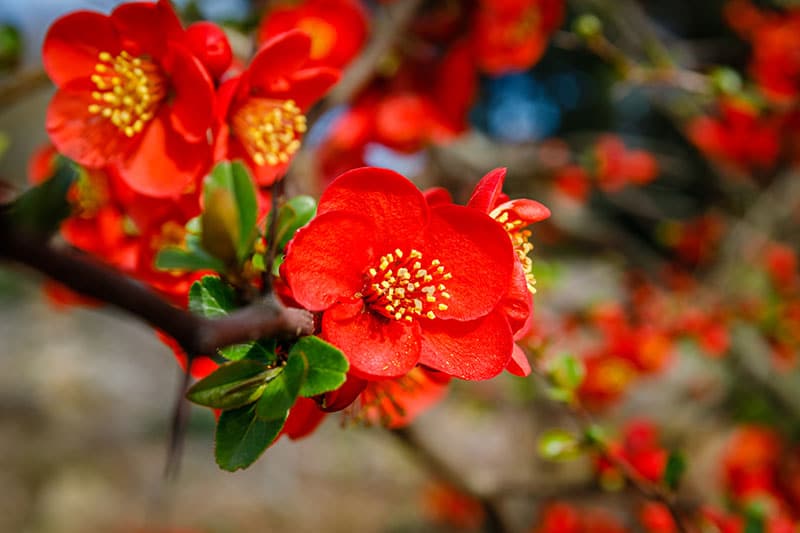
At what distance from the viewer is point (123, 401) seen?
14.1ft

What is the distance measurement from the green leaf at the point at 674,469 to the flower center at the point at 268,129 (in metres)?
0.53

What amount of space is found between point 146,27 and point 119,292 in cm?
34

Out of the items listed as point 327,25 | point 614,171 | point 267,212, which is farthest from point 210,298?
point 614,171

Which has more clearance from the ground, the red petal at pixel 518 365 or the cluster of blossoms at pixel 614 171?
the red petal at pixel 518 365

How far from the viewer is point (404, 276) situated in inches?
16.4

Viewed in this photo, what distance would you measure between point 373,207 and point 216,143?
16 centimetres

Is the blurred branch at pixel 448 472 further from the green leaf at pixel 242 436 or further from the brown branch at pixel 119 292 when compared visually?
the brown branch at pixel 119 292

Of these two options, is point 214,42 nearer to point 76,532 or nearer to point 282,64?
point 282,64

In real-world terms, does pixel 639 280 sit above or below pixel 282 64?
below

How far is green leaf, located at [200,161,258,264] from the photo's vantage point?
0.31 metres

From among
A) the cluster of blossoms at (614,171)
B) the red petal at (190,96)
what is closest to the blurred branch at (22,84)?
the red petal at (190,96)

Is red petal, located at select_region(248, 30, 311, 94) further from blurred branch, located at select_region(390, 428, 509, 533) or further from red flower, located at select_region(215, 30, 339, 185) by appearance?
blurred branch, located at select_region(390, 428, 509, 533)

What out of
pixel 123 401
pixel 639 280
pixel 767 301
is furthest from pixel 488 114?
pixel 123 401

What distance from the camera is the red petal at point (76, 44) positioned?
501mm
